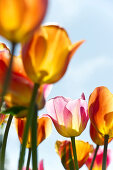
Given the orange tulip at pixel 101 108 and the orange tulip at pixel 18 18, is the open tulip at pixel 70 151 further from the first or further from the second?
the orange tulip at pixel 18 18

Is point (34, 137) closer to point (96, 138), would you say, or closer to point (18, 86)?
point (18, 86)

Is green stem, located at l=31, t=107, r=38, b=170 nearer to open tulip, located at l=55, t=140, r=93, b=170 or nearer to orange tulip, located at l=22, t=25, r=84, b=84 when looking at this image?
orange tulip, located at l=22, t=25, r=84, b=84

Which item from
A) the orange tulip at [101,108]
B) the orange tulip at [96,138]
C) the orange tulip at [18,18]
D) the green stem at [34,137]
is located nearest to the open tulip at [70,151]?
the orange tulip at [96,138]

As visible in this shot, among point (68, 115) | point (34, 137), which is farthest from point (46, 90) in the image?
point (68, 115)

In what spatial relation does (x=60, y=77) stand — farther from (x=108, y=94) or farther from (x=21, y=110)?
(x=108, y=94)

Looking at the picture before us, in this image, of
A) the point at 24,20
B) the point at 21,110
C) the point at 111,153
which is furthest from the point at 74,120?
the point at 111,153

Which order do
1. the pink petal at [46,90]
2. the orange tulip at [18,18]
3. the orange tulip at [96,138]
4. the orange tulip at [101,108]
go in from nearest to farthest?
the orange tulip at [18,18] → the pink petal at [46,90] → the orange tulip at [101,108] → the orange tulip at [96,138]
